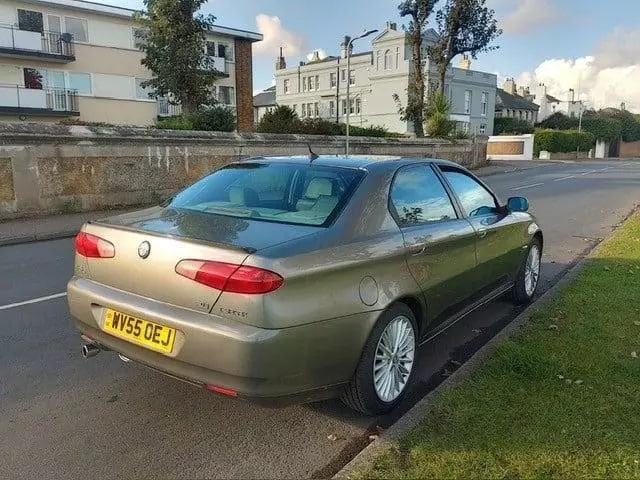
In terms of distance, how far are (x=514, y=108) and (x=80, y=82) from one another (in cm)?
5618

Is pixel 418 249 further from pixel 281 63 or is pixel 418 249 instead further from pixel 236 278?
pixel 281 63

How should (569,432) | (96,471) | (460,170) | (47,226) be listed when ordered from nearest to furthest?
(96,471) → (569,432) → (460,170) → (47,226)

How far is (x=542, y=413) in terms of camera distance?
10.3ft

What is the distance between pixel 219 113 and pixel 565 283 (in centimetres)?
1382

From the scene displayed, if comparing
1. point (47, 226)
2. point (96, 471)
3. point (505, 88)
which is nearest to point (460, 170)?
point (96, 471)

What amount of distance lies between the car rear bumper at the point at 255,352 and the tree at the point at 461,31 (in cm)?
2914

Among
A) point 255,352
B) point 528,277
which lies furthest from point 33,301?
point 528,277

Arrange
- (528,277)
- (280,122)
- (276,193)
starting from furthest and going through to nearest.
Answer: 1. (280,122)
2. (528,277)
3. (276,193)

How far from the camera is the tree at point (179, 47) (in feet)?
62.8

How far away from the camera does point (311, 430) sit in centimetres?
320

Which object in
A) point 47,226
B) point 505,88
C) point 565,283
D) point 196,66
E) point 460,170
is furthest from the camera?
point 505,88

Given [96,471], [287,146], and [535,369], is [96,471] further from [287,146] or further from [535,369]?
[287,146]

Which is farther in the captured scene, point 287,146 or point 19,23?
point 19,23

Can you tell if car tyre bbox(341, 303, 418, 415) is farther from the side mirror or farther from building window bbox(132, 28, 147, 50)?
building window bbox(132, 28, 147, 50)
